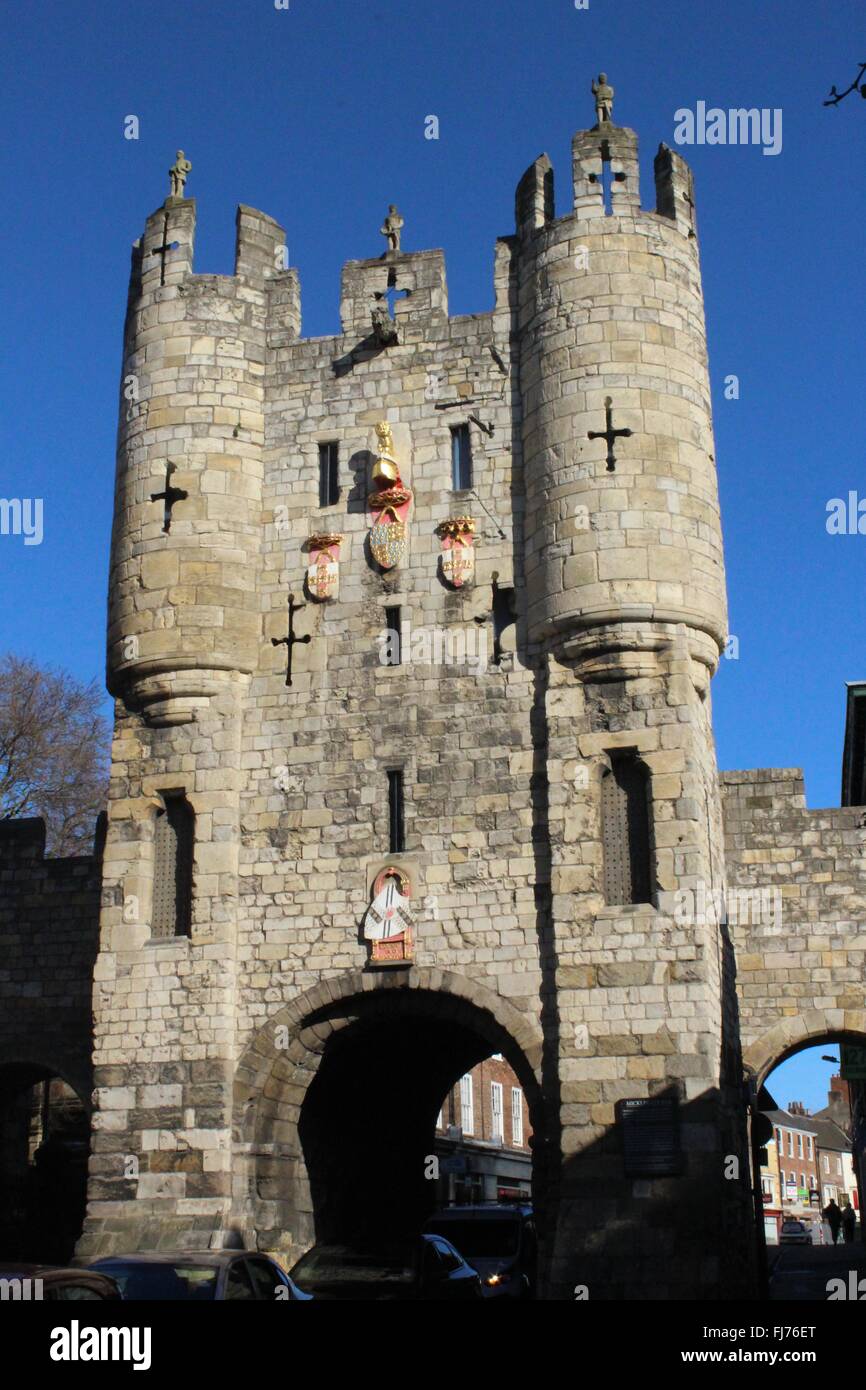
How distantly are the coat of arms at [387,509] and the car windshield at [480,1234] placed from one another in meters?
7.79

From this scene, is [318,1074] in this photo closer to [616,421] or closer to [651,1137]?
[651,1137]

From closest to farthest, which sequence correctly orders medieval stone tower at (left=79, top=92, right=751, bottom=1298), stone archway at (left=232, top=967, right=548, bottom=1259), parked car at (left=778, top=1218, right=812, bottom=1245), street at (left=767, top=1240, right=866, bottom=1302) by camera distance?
1. street at (left=767, top=1240, right=866, bottom=1302)
2. medieval stone tower at (left=79, top=92, right=751, bottom=1298)
3. stone archway at (left=232, top=967, right=548, bottom=1259)
4. parked car at (left=778, top=1218, right=812, bottom=1245)

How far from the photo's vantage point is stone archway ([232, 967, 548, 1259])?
17000mm

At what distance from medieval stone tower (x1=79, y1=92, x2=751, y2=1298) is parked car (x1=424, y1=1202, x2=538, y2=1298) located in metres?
1.37

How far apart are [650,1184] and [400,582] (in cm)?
729

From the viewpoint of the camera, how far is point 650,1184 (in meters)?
15.8

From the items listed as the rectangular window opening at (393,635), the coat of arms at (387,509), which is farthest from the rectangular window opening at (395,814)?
the coat of arms at (387,509)

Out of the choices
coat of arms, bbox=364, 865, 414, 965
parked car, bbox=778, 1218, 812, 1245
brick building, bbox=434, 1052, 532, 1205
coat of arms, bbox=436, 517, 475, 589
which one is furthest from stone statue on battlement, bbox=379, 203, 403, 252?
parked car, bbox=778, 1218, 812, 1245

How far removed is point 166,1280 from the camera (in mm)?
10500

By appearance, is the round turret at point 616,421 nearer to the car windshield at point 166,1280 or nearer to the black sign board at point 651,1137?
the black sign board at point 651,1137

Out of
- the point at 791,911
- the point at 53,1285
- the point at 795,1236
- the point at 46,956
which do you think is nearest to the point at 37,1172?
the point at 46,956

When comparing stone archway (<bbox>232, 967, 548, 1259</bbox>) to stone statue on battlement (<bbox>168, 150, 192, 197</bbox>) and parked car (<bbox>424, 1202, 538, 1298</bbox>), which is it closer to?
parked car (<bbox>424, 1202, 538, 1298</bbox>)
